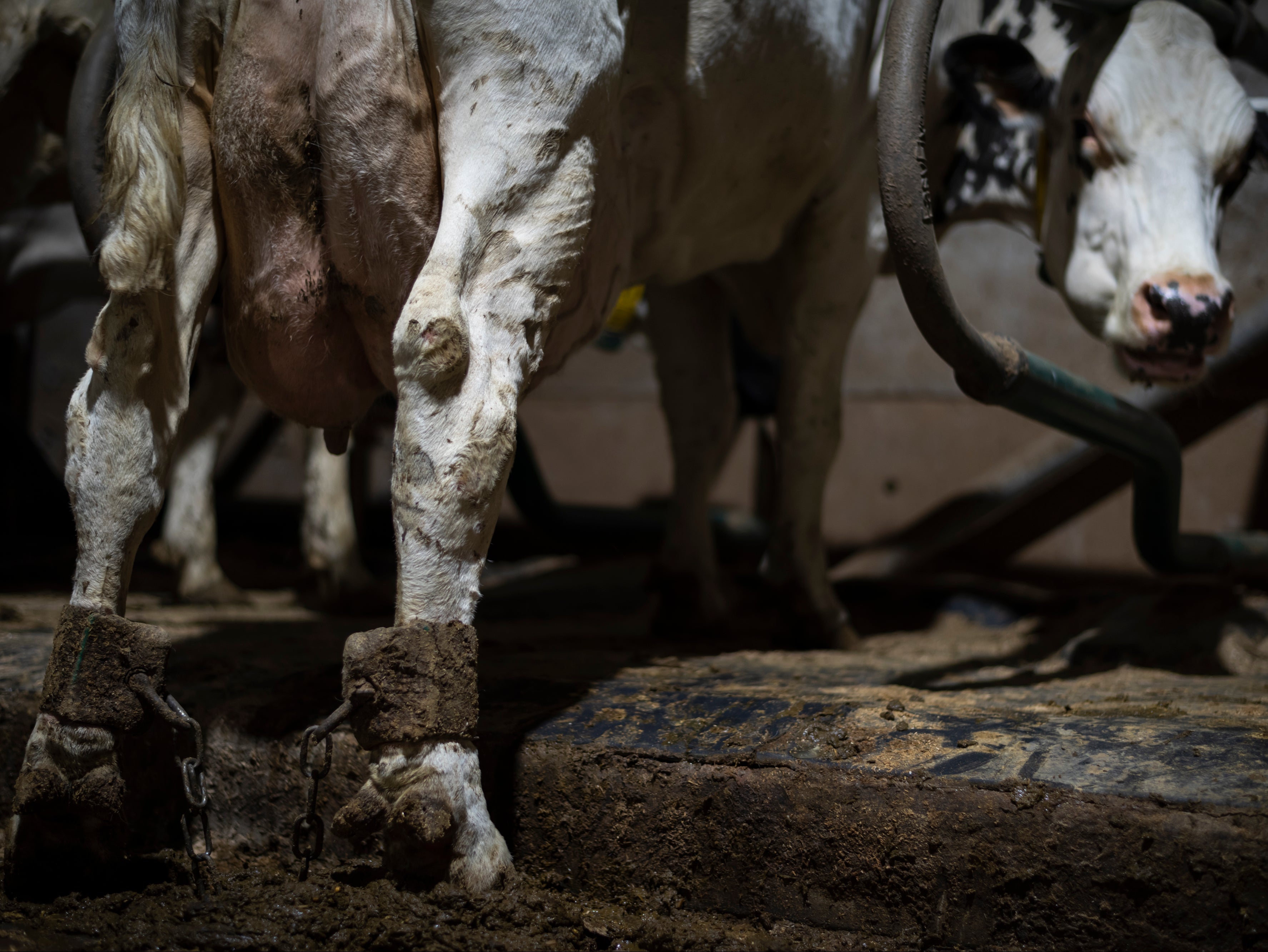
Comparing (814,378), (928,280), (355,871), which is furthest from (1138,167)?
(355,871)

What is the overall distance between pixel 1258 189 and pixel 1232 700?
10.8ft

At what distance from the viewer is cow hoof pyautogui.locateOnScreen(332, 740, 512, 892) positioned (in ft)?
3.86

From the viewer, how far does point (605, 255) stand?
1.64 m

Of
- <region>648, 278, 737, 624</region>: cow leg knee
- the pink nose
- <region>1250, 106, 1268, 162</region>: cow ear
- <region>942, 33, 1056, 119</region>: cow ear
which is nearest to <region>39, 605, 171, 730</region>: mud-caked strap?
<region>648, 278, 737, 624</region>: cow leg knee

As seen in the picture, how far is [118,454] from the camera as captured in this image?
1.35 meters

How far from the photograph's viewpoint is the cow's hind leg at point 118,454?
1.26 meters

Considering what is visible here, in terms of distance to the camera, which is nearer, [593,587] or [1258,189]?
[593,587]

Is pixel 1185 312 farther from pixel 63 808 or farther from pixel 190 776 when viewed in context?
pixel 63 808

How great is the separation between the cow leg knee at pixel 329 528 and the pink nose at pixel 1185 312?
2124mm

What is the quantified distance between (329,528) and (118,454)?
1.58 metres

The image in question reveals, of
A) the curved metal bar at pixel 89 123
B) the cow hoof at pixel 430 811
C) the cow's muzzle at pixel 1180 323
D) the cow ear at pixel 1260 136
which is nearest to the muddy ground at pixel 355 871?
the cow hoof at pixel 430 811

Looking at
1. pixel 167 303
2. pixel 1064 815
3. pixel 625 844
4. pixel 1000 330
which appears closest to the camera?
pixel 1064 815

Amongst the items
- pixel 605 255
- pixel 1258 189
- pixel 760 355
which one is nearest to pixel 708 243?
pixel 605 255

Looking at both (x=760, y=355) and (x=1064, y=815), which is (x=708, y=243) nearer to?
(x=1064, y=815)
